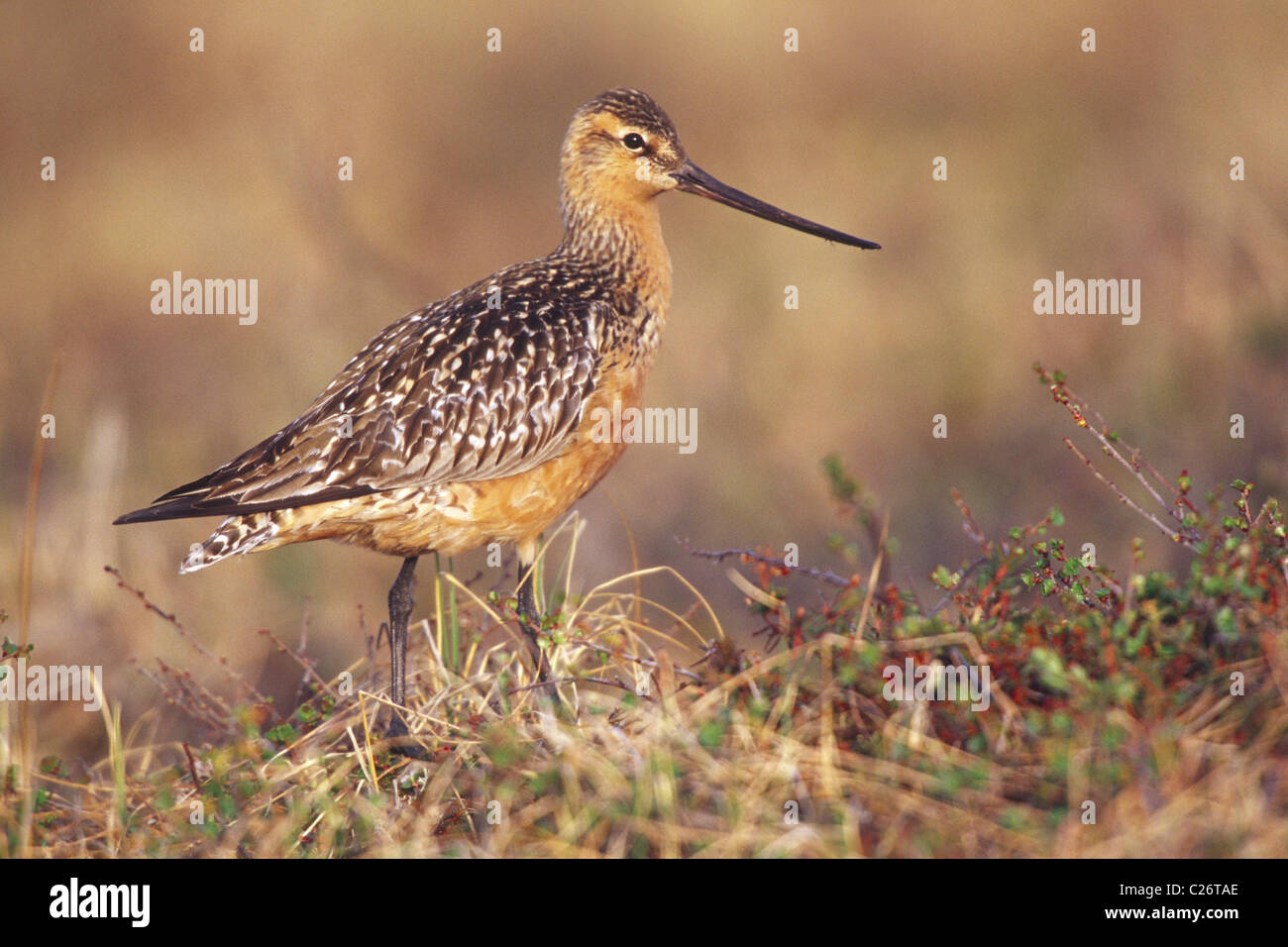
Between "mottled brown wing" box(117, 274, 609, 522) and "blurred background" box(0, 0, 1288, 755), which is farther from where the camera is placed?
"blurred background" box(0, 0, 1288, 755)

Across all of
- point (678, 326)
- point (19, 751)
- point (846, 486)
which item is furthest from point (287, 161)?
point (846, 486)

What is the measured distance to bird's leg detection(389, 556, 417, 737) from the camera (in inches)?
198

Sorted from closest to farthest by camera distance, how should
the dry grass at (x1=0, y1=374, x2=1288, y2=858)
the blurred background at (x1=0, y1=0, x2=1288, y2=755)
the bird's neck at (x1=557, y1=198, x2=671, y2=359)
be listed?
the dry grass at (x1=0, y1=374, x2=1288, y2=858)
the bird's neck at (x1=557, y1=198, x2=671, y2=359)
the blurred background at (x1=0, y1=0, x2=1288, y2=755)

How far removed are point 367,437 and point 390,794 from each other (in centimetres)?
142

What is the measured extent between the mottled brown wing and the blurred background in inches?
133

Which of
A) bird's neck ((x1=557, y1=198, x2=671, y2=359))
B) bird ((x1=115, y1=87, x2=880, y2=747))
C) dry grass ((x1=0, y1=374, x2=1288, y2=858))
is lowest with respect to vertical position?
dry grass ((x1=0, y1=374, x2=1288, y2=858))

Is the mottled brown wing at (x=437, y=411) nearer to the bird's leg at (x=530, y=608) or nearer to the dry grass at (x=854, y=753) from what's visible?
the bird's leg at (x=530, y=608)

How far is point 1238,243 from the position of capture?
8844 millimetres

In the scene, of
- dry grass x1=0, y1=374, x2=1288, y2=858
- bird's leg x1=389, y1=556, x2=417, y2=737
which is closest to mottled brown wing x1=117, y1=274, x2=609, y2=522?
bird's leg x1=389, y1=556, x2=417, y2=737

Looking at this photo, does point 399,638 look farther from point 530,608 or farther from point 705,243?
point 705,243

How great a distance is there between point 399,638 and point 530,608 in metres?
0.56

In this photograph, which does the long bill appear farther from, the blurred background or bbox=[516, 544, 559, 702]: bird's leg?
the blurred background

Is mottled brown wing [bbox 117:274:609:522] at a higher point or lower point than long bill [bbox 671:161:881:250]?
lower

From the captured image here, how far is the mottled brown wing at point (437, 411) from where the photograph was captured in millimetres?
5133
